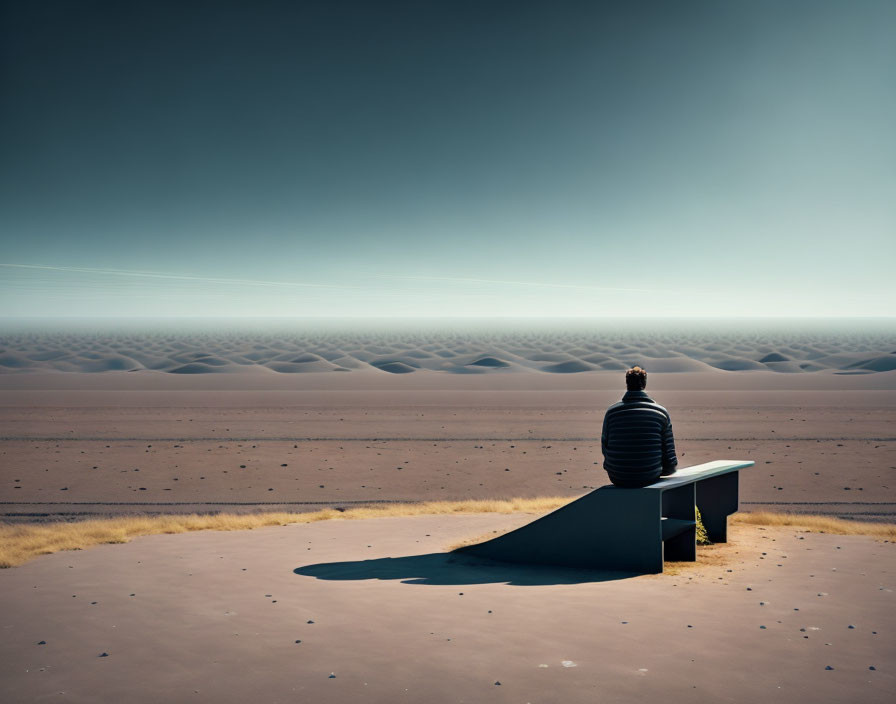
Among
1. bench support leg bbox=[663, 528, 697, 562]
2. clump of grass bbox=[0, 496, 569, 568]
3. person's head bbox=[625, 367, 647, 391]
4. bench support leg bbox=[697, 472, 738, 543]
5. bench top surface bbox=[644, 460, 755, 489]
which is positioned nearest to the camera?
person's head bbox=[625, 367, 647, 391]

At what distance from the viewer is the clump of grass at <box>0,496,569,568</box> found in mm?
8977

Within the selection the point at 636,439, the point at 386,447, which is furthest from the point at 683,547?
the point at 386,447

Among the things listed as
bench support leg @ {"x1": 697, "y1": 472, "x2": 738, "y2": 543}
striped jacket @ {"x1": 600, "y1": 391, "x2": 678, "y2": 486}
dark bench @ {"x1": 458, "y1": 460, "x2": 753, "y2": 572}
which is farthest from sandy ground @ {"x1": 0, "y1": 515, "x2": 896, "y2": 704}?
striped jacket @ {"x1": 600, "y1": 391, "x2": 678, "y2": 486}

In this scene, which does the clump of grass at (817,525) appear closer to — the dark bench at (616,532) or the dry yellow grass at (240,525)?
the dry yellow grass at (240,525)

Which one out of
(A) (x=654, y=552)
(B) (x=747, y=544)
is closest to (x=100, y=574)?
(A) (x=654, y=552)

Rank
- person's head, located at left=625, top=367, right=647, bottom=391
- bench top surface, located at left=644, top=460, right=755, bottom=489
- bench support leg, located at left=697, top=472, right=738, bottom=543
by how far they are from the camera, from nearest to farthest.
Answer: person's head, located at left=625, top=367, right=647, bottom=391 → bench top surface, located at left=644, top=460, right=755, bottom=489 → bench support leg, located at left=697, top=472, right=738, bottom=543

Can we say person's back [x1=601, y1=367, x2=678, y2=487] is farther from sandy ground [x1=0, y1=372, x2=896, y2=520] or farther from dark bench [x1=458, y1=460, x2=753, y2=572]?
sandy ground [x1=0, y1=372, x2=896, y2=520]

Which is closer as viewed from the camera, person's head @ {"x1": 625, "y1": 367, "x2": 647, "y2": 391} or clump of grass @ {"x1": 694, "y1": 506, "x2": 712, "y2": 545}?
person's head @ {"x1": 625, "y1": 367, "x2": 647, "y2": 391}

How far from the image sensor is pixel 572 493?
14609mm

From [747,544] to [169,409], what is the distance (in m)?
28.2

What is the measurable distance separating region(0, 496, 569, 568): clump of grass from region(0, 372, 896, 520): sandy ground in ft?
8.02

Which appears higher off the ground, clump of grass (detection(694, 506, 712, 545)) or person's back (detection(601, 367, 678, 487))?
person's back (detection(601, 367, 678, 487))

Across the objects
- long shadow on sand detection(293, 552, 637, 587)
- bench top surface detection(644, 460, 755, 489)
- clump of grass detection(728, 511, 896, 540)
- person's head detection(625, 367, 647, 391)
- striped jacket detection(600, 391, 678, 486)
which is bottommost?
clump of grass detection(728, 511, 896, 540)

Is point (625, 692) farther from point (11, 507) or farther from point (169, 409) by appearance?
point (169, 409)
